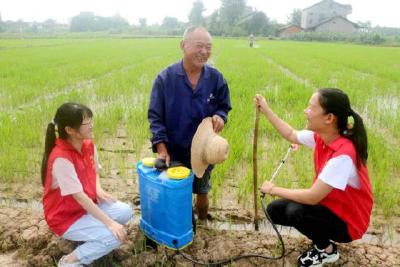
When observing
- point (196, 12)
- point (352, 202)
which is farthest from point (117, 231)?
point (196, 12)

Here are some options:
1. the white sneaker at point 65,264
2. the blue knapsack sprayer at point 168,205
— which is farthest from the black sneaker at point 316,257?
the white sneaker at point 65,264

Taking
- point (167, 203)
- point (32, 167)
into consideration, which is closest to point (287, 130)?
point (167, 203)

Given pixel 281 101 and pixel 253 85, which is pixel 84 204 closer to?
pixel 281 101

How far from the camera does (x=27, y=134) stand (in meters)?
4.08

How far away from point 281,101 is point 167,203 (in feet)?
15.1

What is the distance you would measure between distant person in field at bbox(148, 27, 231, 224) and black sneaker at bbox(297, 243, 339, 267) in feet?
2.78

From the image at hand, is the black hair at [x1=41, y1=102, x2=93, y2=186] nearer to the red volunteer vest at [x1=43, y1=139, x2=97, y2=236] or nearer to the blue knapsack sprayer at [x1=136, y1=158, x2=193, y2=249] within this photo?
the red volunteer vest at [x1=43, y1=139, x2=97, y2=236]

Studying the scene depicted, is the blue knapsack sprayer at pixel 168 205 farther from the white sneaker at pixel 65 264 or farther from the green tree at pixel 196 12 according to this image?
the green tree at pixel 196 12

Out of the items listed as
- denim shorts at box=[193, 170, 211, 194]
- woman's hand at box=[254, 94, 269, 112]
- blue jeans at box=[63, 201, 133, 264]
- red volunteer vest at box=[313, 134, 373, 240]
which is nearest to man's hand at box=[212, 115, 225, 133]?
woman's hand at box=[254, 94, 269, 112]

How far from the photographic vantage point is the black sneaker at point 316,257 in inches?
78.5

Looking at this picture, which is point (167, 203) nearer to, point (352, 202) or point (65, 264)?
point (65, 264)

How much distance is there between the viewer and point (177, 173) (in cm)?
186

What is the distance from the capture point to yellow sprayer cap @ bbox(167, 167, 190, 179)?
185cm

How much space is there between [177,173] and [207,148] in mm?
209
